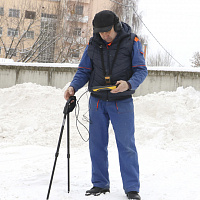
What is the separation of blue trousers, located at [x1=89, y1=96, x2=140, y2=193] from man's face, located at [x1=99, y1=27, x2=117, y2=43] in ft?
2.22

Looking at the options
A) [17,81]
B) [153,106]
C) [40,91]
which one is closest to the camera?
[153,106]

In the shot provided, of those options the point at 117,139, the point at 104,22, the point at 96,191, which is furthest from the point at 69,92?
the point at 96,191

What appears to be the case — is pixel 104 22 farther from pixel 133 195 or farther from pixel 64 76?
pixel 64 76

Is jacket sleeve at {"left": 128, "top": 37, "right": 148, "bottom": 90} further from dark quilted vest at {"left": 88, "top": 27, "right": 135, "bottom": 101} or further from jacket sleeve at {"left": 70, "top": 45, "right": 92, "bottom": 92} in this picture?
jacket sleeve at {"left": 70, "top": 45, "right": 92, "bottom": 92}

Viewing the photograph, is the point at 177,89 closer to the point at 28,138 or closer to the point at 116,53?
the point at 28,138

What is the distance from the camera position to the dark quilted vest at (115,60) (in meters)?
3.25

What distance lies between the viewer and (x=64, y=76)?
11.0 m

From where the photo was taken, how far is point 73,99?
136 inches

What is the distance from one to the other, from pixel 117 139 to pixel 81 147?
3.68 m

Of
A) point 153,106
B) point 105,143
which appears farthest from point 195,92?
point 105,143

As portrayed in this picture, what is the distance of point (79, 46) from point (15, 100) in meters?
15.0

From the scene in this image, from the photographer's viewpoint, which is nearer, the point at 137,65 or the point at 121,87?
the point at 121,87

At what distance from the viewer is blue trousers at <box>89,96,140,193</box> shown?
323 cm

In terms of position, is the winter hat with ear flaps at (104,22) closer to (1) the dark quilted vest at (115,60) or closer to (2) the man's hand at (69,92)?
(1) the dark quilted vest at (115,60)
